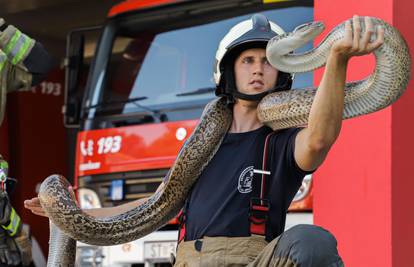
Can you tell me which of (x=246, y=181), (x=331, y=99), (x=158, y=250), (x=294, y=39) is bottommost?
(x=158, y=250)

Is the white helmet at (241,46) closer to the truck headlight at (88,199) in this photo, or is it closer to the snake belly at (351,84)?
the snake belly at (351,84)

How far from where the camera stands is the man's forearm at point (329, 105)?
9.72 ft

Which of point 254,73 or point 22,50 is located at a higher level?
point 22,50

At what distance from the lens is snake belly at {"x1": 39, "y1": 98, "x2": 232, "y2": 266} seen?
140 inches

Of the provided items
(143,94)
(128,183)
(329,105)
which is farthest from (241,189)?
(143,94)

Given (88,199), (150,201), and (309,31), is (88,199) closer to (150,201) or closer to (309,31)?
(150,201)

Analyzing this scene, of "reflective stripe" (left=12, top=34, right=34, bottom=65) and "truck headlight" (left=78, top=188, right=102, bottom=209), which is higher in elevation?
"reflective stripe" (left=12, top=34, right=34, bottom=65)

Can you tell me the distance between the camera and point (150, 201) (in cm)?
373

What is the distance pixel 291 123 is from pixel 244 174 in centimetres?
34

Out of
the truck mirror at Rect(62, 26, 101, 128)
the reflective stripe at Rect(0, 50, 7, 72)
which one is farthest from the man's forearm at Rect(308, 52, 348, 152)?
the truck mirror at Rect(62, 26, 101, 128)

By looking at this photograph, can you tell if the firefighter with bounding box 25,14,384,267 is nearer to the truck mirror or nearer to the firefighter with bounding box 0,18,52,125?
the firefighter with bounding box 0,18,52,125

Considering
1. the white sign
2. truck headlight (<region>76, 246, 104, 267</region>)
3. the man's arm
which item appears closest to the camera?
the man's arm

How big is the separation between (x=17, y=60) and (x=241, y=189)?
125 inches

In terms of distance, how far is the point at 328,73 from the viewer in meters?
2.97
